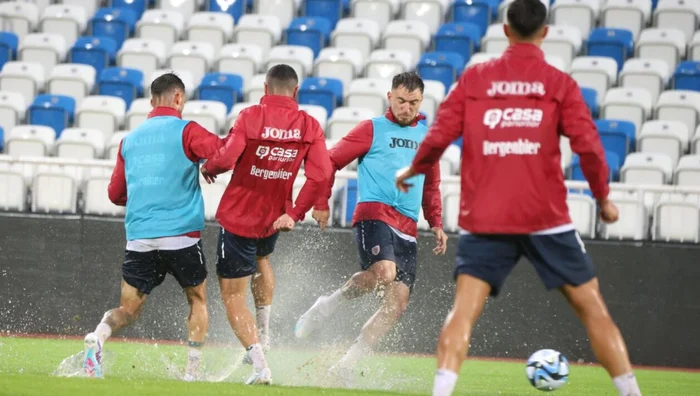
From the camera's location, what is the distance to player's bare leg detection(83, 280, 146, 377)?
7.77 meters

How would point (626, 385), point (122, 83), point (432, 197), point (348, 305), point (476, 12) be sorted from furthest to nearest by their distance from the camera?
point (476, 12)
point (122, 83)
point (348, 305)
point (432, 197)
point (626, 385)

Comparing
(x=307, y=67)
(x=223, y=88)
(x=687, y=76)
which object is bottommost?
(x=223, y=88)

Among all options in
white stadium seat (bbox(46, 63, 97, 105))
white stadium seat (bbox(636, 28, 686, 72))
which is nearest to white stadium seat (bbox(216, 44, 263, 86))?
white stadium seat (bbox(46, 63, 97, 105))

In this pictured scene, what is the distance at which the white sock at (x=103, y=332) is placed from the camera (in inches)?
309

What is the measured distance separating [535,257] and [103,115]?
10630 mm

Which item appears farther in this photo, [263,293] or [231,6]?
[231,6]

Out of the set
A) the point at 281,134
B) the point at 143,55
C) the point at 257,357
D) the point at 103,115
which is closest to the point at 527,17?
the point at 281,134

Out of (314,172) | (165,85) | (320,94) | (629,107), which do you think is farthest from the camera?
(320,94)

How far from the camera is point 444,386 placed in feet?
18.4

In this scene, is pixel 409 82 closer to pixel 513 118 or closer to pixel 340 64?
pixel 513 118

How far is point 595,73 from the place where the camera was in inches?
636

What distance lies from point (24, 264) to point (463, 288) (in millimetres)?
8102

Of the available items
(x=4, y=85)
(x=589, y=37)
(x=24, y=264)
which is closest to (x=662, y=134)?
(x=589, y=37)

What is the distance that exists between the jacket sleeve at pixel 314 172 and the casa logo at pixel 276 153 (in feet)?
0.52
